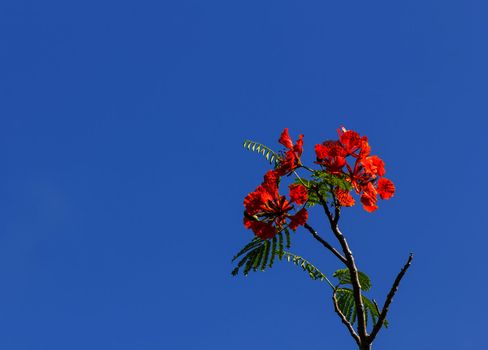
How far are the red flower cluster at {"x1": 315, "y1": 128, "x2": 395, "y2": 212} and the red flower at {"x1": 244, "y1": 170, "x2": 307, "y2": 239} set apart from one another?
29 centimetres

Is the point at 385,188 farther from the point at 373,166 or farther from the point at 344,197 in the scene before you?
the point at 344,197

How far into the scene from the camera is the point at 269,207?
4281 mm

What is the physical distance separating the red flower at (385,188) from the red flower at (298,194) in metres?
0.67

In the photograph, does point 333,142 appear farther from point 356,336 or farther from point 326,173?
point 356,336

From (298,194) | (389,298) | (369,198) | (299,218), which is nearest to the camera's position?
(389,298)

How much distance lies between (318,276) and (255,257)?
85 centimetres

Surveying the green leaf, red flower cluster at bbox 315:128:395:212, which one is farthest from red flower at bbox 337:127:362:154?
the green leaf

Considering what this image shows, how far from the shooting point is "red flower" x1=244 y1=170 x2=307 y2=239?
→ 13.9ft

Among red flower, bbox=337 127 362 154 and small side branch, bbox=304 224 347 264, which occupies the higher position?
red flower, bbox=337 127 362 154

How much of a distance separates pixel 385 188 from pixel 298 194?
0.77m

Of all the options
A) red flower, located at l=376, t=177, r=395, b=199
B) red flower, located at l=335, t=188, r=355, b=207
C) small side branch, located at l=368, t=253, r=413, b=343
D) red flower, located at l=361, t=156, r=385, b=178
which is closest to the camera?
small side branch, located at l=368, t=253, r=413, b=343

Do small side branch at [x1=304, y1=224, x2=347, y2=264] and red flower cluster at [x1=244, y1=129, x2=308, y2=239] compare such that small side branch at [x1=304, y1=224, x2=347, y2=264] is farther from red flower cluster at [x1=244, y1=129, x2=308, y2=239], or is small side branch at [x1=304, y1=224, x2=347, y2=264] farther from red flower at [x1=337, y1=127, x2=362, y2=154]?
red flower at [x1=337, y1=127, x2=362, y2=154]

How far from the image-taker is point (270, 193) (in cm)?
425

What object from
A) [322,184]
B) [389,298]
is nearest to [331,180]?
[322,184]
